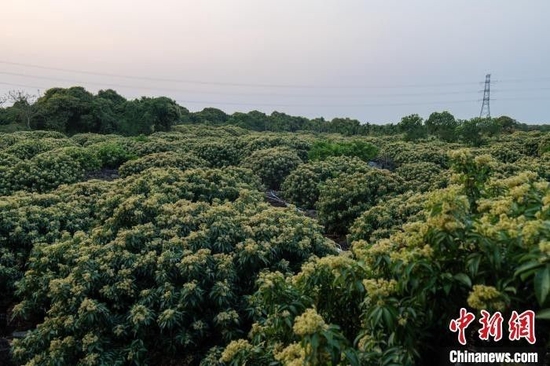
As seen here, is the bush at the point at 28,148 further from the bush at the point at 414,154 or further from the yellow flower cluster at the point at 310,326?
the yellow flower cluster at the point at 310,326

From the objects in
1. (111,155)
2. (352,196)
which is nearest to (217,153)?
(111,155)

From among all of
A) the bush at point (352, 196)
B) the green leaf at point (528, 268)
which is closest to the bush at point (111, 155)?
the bush at point (352, 196)

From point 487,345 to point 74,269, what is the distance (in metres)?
3.86

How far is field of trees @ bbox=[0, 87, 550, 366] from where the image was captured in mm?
1866

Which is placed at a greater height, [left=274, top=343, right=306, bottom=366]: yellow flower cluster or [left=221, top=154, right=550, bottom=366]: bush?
[left=221, top=154, right=550, bottom=366]: bush

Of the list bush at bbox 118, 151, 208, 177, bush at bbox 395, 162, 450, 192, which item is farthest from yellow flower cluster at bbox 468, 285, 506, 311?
bush at bbox 118, 151, 208, 177

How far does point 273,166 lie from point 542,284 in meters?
11.6

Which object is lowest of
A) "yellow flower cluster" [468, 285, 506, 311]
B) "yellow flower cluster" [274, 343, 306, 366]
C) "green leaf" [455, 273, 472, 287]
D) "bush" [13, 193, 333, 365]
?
"bush" [13, 193, 333, 365]

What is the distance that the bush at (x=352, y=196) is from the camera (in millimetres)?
8203

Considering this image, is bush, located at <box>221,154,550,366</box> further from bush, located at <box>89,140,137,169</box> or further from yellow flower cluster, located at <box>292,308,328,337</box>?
bush, located at <box>89,140,137,169</box>

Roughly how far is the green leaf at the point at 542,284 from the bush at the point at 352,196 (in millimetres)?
6531

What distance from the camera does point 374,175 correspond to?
28.1 feet

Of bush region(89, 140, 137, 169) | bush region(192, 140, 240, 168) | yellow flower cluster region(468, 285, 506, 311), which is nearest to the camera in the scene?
yellow flower cluster region(468, 285, 506, 311)

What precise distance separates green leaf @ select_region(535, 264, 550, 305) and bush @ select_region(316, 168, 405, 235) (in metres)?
6.53
